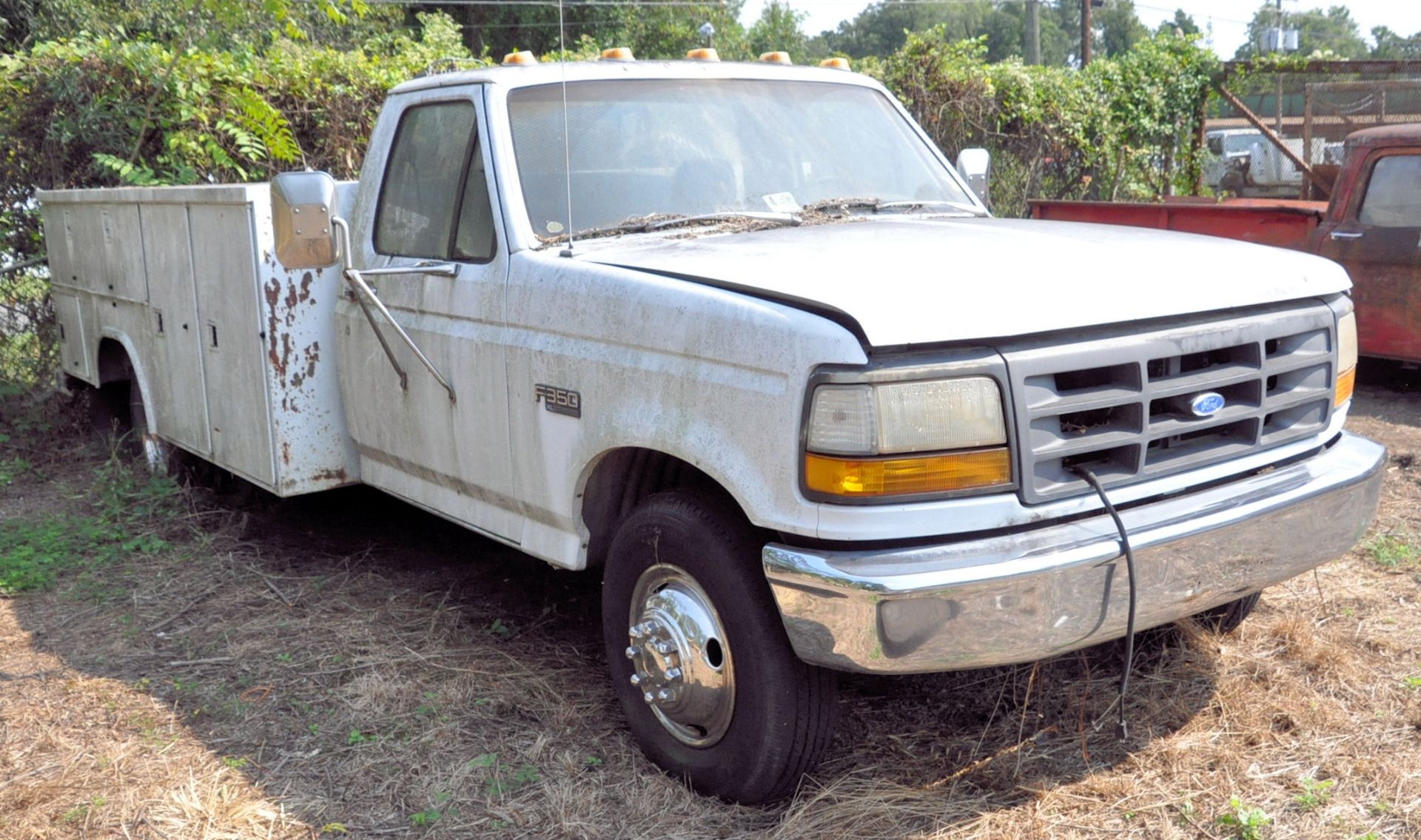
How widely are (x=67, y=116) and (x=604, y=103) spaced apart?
572 centimetres

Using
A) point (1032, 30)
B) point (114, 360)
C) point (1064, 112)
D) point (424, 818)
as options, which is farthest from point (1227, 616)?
point (1032, 30)

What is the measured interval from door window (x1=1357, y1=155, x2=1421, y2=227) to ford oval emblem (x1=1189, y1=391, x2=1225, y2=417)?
5.45 m

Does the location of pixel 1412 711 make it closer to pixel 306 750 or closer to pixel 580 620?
pixel 580 620

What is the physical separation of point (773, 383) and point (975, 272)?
61 centimetres

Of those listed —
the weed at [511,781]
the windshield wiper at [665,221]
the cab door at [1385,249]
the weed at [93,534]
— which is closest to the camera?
the weed at [511,781]

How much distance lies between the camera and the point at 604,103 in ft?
13.4

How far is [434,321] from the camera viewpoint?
411 cm

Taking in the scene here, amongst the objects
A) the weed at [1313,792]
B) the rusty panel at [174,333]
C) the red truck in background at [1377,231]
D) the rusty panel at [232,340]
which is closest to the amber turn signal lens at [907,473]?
the weed at [1313,792]

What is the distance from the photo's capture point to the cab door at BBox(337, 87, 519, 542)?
12.8ft

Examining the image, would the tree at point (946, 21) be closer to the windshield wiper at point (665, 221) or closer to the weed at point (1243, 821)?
the windshield wiper at point (665, 221)

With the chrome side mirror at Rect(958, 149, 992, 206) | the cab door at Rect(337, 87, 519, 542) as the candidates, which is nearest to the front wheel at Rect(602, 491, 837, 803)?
the cab door at Rect(337, 87, 519, 542)

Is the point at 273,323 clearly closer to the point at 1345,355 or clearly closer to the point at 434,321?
the point at 434,321

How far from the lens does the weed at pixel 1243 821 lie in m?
3.07

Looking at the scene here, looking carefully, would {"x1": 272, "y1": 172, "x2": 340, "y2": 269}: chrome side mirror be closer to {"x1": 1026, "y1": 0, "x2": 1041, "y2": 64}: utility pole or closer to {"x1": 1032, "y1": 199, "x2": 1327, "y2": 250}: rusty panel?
{"x1": 1032, "y1": 199, "x2": 1327, "y2": 250}: rusty panel
